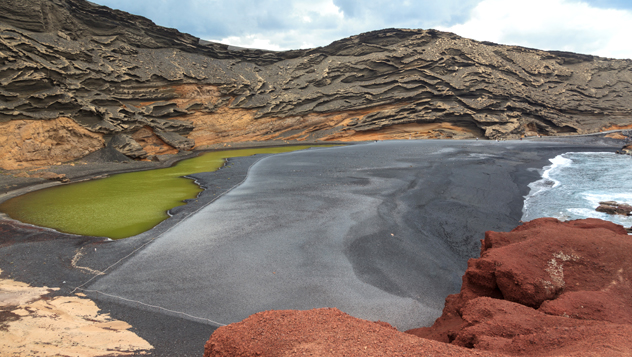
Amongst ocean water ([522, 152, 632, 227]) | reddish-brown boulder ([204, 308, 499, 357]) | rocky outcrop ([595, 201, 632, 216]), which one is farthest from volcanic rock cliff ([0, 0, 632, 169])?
rocky outcrop ([595, 201, 632, 216])

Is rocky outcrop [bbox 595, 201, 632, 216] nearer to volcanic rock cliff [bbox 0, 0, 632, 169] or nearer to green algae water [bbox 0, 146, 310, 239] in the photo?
green algae water [bbox 0, 146, 310, 239]

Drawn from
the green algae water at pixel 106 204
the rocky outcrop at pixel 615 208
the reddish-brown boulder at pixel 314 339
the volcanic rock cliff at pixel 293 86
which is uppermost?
the volcanic rock cliff at pixel 293 86

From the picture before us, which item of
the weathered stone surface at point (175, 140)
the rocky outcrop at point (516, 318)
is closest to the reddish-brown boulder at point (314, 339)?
the rocky outcrop at point (516, 318)

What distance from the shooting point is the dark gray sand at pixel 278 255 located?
14.9ft

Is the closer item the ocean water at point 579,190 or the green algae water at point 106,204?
the green algae water at point 106,204

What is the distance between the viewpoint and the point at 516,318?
8.48 feet

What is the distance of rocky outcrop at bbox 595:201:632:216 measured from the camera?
8102 mm

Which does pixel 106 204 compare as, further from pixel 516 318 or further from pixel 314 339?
pixel 516 318

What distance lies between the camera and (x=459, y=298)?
372 cm

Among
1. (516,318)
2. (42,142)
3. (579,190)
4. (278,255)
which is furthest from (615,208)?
(42,142)

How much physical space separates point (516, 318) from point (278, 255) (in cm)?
423

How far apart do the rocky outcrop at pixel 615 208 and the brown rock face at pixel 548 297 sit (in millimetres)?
5425

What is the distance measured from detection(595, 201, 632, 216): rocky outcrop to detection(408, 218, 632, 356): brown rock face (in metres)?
5.43

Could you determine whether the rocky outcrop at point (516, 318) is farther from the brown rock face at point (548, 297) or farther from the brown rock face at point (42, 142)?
the brown rock face at point (42, 142)
